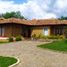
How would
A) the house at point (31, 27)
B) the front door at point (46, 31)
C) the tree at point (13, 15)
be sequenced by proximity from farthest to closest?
the tree at point (13, 15) < the front door at point (46, 31) < the house at point (31, 27)

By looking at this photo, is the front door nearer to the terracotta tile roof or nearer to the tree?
the terracotta tile roof

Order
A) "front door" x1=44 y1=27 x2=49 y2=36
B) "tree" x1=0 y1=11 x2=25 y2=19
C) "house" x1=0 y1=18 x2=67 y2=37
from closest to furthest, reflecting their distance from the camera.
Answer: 1. "house" x1=0 y1=18 x2=67 y2=37
2. "front door" x1=44 y1=27 x2=49 y2=36
3. "tree" x1=0 y1=11 x2=25 y2=19

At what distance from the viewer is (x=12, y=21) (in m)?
46.4

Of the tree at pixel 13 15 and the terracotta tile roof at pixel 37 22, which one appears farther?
the tree at pixel 13 15

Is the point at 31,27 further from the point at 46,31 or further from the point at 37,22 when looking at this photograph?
the point at 46,31

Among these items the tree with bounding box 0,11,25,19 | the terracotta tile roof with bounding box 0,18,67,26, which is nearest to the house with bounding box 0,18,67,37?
the terracotta tile roof with bounding box 0,18,67,26

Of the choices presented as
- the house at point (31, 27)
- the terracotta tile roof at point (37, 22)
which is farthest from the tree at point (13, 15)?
the house at point (31, 27)

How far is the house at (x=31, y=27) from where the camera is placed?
4728 centimetres

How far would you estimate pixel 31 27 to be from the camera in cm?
5112

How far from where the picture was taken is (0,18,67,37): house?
1861 inches

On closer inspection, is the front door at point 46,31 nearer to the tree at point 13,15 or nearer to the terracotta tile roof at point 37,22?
the terracotta tile roof at point 37,22

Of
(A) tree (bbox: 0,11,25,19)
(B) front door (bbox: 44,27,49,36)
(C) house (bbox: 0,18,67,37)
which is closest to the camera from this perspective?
(C) house (bbox: 0,18,67,37)

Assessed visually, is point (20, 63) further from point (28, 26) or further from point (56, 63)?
point (28, 26)

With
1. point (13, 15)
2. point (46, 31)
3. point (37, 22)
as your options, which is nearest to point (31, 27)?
point (37, 22)
